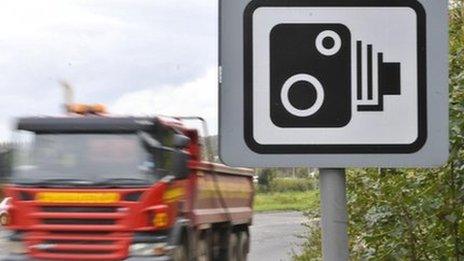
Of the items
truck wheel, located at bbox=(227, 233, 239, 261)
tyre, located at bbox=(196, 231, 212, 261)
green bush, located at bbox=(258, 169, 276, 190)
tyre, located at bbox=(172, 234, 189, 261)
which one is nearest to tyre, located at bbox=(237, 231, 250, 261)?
truck wheel, located at bbox=(227, 233, 239, 261)

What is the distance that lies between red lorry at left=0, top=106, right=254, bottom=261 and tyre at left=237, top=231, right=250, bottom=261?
5.53m

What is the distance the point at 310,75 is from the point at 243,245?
16806 mm

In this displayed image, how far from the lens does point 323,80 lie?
8.09 ft

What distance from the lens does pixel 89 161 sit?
12.5 metres

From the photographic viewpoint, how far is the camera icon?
8.09 ft

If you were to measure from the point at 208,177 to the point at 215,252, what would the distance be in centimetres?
185

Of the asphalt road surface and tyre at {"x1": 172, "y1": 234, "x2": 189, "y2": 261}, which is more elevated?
tyre at {"x1": 172, "y1": 234, "x2": 189, "y2": 261}

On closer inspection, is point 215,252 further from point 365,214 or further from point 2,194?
point 365,214

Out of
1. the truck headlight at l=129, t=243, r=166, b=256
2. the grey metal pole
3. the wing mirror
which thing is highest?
the wing mirror

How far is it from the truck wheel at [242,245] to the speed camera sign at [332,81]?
52.9 ft

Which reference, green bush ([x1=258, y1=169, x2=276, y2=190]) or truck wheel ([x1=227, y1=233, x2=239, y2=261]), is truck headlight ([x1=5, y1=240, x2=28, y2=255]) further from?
truck wheel ([x1=227, y1=233, x2=239, y2=261])

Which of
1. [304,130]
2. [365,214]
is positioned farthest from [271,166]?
[365,214]

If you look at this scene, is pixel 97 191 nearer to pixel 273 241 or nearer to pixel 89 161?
pixel 89 161

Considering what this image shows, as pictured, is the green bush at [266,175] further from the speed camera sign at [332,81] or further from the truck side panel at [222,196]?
the truck side panel at [222,196]
